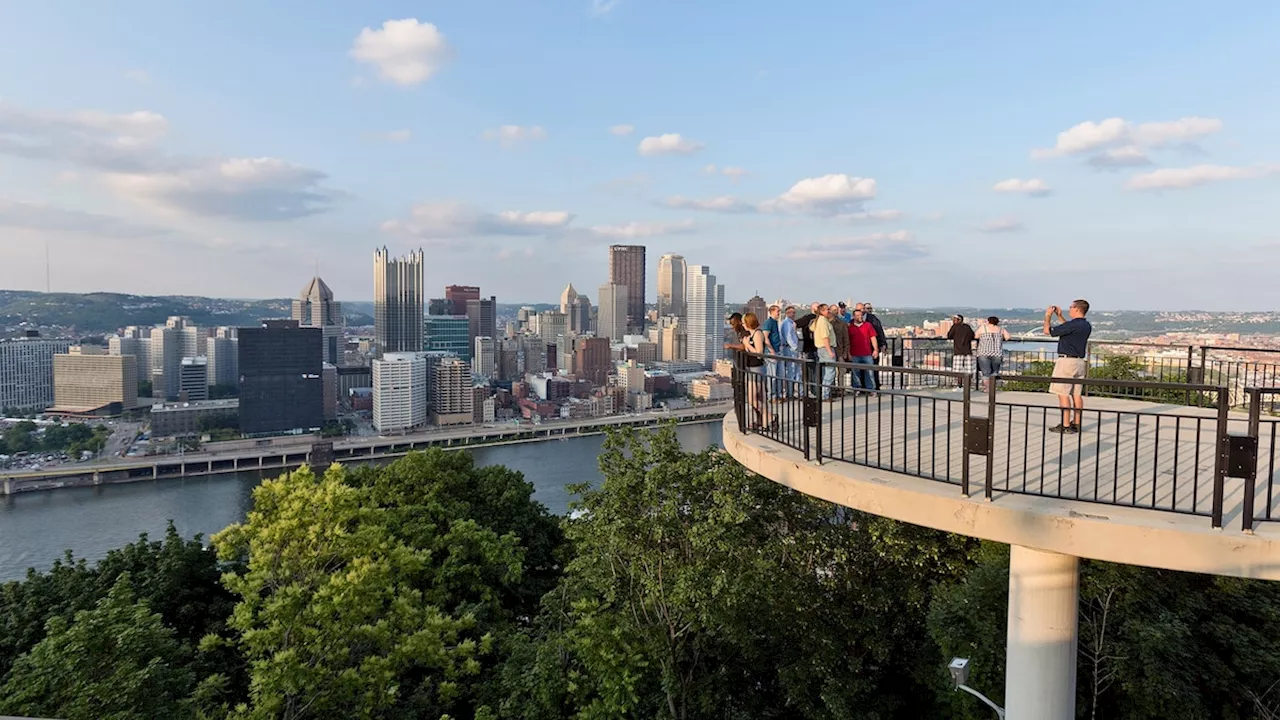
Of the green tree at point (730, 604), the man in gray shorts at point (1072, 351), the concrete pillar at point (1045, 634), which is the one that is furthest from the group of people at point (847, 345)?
the green tree at point (730, 604)

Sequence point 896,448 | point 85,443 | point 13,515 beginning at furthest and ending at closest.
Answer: point 85,443 → point 13,515 → point 896,448

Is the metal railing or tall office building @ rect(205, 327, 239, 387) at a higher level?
the metal railing

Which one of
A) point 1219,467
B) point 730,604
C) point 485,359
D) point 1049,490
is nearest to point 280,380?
point 485,359

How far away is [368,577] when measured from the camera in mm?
12484

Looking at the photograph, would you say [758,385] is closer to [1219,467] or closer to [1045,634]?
[1045,634]

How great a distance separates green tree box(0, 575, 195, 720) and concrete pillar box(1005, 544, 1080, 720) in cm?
1056

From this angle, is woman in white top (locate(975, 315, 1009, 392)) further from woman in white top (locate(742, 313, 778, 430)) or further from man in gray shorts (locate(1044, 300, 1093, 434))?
woman in white top (locate(742, 313, 778, 430))

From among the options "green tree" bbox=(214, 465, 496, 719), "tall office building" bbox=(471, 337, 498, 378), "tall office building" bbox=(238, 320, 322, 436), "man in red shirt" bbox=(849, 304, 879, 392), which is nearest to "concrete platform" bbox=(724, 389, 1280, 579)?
"man in red shirt" bbox=(849, 304, 879, 392)

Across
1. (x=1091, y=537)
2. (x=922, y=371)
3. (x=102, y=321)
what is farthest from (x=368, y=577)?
(x=102, y=321)

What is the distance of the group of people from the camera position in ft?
22.9

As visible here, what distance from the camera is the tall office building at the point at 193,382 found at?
13662cm

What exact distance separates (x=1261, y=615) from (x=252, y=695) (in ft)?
46.6

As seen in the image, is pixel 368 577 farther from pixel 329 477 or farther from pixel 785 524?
pixel 785 524

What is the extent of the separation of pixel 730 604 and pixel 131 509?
73.4 meters
